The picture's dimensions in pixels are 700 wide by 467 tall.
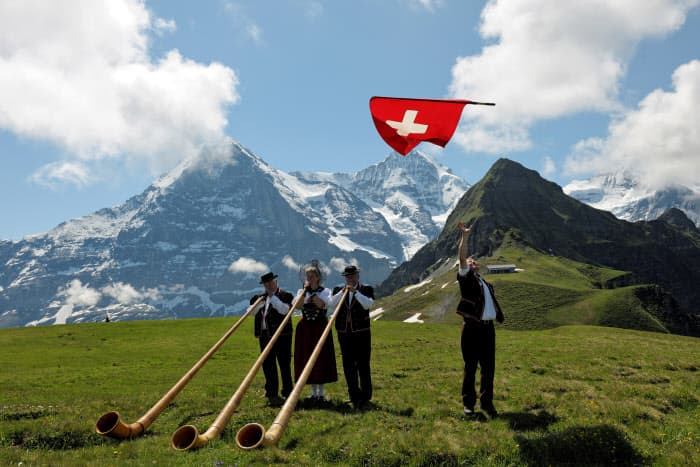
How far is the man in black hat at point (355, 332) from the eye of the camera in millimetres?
13062

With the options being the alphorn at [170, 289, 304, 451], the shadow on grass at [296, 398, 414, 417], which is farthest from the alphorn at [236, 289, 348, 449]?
the shadow on grass at [296, 398, 414, 417]

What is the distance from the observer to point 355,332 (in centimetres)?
1325

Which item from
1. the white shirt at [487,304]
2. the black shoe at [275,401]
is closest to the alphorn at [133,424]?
the black shoe at [275,401]

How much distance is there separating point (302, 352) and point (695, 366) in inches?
620

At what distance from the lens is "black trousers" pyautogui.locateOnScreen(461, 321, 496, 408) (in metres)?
11.6

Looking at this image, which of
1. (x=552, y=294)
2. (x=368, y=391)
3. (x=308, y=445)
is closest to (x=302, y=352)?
(x=368, y=391)

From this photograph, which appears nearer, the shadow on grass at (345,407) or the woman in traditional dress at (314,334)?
the shadow on grass at (345,407)

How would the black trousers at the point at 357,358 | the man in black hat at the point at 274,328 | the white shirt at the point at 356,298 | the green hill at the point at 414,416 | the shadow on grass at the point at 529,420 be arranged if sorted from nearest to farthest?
the green hill at the point at 414,416
the shadow on grass at the point at 529,420
the white shirt at the point at 356,298
the black trousers at the point at 357,358
the man in black hat at the point at 274,328

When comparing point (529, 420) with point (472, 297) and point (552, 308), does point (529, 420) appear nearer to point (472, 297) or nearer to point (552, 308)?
point (472, 297)

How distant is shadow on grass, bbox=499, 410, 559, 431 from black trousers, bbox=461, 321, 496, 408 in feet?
1.98

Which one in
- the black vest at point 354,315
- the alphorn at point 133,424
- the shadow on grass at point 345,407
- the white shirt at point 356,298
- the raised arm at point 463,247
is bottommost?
the shadow on grass at point 345,407

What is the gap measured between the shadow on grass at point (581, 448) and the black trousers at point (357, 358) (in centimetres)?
465

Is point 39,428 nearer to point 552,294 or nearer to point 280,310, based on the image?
point 280,310

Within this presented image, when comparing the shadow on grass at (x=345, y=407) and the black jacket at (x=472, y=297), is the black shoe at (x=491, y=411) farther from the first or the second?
the black jacket at (x=472, y=297)
